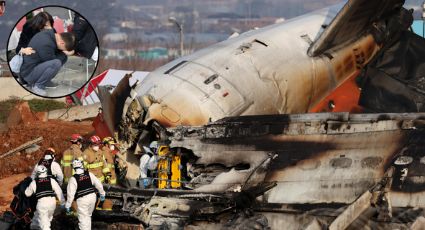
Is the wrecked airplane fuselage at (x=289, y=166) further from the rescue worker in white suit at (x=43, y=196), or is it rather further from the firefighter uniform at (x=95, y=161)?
the firefighter uniform at (x=95, y=161)

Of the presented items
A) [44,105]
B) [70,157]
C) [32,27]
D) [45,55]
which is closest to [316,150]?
[70,157]

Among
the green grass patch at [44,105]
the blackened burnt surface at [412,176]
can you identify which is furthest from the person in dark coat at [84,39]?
the green grass patch at [44,105]

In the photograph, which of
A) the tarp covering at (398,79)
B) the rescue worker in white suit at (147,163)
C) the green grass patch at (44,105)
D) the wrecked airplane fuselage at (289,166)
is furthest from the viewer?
the green grass patch at (44,105)

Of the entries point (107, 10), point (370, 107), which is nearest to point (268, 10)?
point (107, 10)

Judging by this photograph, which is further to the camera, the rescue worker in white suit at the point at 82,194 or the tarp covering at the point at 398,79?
the tarp covering at the point at 398,79

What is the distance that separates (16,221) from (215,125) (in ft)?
13.6

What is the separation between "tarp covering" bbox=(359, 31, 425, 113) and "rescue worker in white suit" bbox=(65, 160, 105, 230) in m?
8.23

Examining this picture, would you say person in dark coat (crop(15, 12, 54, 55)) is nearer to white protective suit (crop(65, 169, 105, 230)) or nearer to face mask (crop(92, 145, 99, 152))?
face mask (crop(92, 145, 99, 152))

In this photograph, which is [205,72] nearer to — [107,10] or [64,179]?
[64,179]

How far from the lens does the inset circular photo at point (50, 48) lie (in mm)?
23328

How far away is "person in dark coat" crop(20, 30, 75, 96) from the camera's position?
2325cm

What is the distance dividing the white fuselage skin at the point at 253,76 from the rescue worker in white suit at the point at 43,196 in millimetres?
3006

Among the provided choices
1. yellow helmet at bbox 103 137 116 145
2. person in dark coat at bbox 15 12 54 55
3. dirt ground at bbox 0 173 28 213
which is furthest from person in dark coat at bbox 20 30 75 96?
yellow helmet at bbox 103 137 116 145

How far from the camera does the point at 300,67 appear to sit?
20281 millimetres
